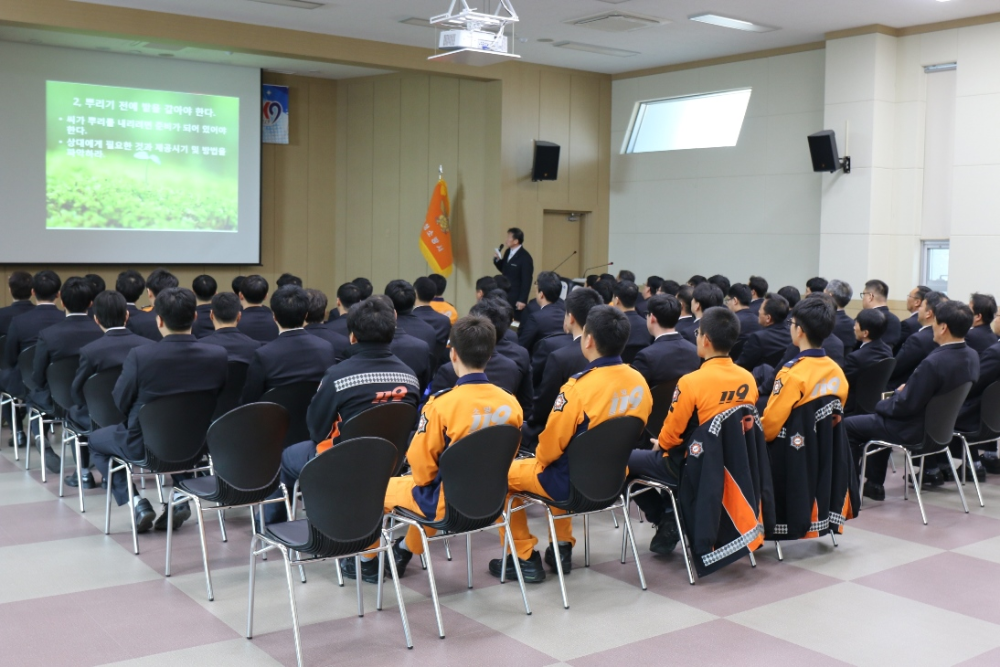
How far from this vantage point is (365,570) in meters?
4.20

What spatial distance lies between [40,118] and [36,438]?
569 centimetres

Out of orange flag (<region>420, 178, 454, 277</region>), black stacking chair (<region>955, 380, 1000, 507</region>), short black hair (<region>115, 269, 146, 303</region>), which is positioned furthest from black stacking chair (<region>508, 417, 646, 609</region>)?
orange flag (<region>420, 178, 454, 277</region>)

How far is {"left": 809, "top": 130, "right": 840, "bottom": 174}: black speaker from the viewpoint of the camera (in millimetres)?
9625

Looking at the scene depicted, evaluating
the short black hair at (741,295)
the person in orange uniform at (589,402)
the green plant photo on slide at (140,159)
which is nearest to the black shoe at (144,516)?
the person in orange uniform at (589,402)

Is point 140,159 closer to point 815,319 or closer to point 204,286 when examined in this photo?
point 204,286

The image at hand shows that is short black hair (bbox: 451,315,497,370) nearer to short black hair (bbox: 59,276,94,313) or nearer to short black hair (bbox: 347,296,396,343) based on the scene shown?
short black hair (bbox: 347,296,396,343)

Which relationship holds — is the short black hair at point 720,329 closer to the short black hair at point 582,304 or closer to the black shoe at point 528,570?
the short black hair at point 582,304

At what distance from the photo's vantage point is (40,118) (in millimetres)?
10688

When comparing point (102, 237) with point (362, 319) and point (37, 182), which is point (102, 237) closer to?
point (37, 182)

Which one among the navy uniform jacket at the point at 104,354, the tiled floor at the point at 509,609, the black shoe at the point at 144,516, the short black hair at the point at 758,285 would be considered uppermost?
the short black hair at the point at 758,285

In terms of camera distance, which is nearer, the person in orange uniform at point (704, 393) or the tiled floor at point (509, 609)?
the tiled floor at point (509, 609)

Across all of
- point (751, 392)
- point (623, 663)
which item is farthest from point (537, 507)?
point (623, 663)

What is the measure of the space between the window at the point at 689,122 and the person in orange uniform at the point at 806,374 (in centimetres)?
693

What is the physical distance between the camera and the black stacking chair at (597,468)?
12.4ft
